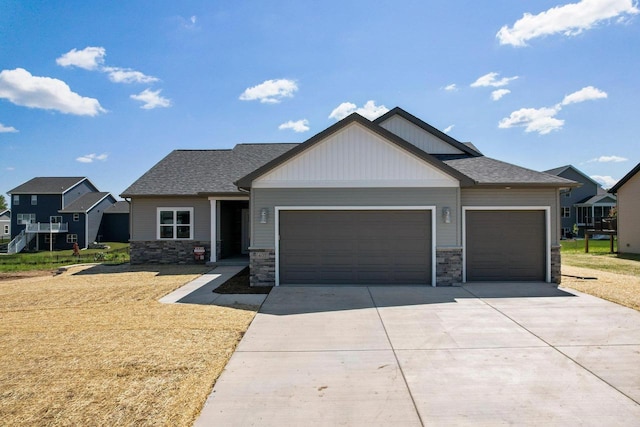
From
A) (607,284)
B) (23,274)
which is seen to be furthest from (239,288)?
(607,284)

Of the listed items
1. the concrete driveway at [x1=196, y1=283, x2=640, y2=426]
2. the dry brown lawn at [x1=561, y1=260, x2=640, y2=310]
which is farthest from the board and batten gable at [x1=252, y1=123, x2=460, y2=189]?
the dry brown lawn at [x1=561, y1=260, x2=640, y2=310]

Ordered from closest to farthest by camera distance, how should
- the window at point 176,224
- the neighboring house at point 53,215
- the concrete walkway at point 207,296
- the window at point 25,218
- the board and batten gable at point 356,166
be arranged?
the concrete walkway at point 207,296 → the board and batten gable at point 356,166 → the window at point 176,224 → the neighboring house at point 53,215 → the window at point 25,218

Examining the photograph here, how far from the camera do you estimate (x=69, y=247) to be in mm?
36344

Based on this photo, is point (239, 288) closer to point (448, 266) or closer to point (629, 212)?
point (448, 266)

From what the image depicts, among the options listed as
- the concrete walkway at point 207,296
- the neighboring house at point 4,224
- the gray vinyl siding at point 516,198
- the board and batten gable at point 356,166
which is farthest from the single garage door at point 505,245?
the neighboring house at point 4,224

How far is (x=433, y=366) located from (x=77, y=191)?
147 ft

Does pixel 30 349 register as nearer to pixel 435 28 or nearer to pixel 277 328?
pixel 277 328

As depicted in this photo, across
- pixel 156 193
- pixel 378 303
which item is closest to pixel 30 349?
pixel 378 303

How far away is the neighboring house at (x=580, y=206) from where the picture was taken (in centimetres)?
3638

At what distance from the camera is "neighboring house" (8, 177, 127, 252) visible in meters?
36.0

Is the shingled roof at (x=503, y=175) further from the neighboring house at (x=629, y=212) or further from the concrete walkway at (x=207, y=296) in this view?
the neighboring house at (x=629, y=212)

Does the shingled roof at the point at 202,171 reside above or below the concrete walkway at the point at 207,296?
above

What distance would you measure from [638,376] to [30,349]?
27.0 ft

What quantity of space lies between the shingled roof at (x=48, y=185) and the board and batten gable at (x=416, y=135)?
125ft
